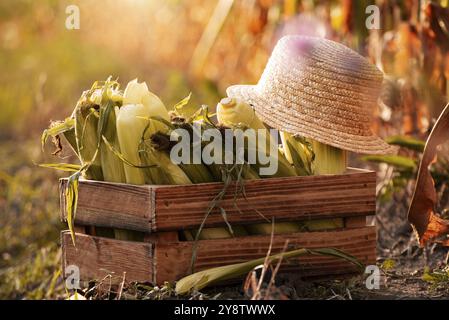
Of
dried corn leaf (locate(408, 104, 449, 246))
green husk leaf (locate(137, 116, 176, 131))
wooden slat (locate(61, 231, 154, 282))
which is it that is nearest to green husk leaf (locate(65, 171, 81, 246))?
wooden slat (locate(61, 231, 154, 282))

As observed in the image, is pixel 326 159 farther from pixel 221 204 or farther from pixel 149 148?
pixel 149 148

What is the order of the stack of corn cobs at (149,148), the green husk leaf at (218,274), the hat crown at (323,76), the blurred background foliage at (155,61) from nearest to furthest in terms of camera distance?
the green husk leaf at (218,274) < the stack of corn cobs at (149,148) < the hat crown at (323,76) < the blurred background foliage at (155,61)

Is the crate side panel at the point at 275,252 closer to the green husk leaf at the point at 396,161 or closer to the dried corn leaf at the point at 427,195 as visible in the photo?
the dried corn leaf at the point at 427,195

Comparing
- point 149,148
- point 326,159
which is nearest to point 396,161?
point 326,159

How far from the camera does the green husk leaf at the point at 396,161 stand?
3076 millimetres

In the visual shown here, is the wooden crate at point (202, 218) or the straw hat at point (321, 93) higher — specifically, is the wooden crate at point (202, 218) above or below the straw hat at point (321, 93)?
below

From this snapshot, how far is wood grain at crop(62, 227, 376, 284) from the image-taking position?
2223 mm

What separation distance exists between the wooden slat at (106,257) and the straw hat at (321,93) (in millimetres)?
529

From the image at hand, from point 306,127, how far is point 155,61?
5085 millimetres

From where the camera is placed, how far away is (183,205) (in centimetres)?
221

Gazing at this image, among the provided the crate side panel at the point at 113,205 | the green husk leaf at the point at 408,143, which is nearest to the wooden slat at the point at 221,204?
the crate side panel at the point at 113,205

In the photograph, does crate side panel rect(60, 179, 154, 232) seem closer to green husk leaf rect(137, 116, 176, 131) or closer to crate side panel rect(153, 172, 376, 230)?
crate side panel rect(153, 172, 376, 230)

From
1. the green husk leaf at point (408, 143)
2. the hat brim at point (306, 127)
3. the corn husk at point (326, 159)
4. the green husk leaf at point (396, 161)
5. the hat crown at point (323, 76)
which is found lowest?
the green husk leaf at point (396, 161)

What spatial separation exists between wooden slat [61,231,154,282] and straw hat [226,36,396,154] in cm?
53
